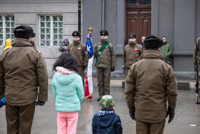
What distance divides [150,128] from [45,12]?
41.8 ft

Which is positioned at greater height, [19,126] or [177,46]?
[177,46]

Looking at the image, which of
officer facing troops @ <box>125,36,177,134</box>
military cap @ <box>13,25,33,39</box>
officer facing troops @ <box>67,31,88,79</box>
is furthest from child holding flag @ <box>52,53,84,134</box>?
officer facing troops @ <box>67,31,88,79</box>

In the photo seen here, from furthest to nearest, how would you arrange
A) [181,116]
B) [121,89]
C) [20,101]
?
1. [121,89]
2. [181,116]
3. [20,101]

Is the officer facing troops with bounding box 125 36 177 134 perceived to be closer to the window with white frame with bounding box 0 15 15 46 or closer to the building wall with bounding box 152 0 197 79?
the building wall with bounding box 152 0 197 79

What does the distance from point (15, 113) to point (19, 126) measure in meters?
0.19

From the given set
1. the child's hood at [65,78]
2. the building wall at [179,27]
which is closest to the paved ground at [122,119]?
the child's hood at [65,78]

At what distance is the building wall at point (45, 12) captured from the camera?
15742 mm

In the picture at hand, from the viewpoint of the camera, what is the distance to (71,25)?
1577 cm

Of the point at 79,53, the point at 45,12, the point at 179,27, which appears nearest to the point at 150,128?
the point at 79,53

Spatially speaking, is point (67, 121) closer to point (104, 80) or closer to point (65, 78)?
point (65, 78)

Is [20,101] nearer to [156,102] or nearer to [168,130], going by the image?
[156,102]

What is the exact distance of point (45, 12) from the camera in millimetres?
15977

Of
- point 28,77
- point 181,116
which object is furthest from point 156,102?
point 181,116

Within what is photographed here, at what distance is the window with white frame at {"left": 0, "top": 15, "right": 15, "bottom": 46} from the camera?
1669cm
